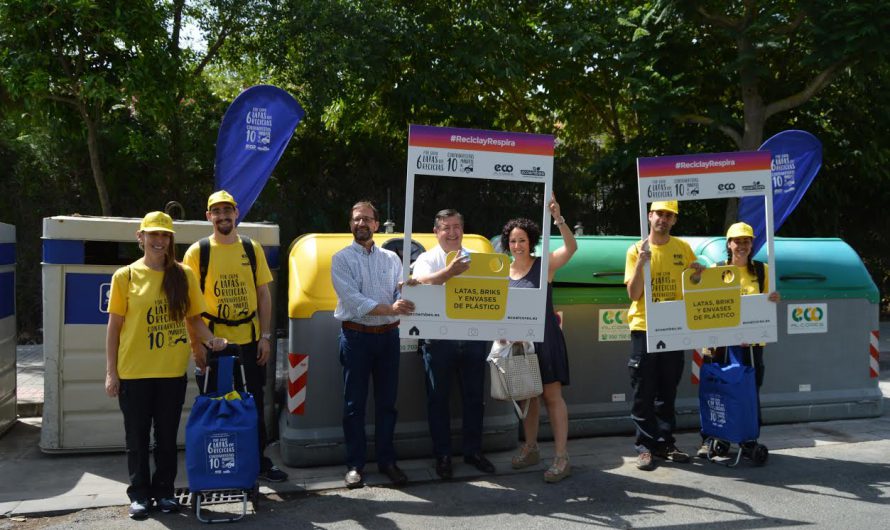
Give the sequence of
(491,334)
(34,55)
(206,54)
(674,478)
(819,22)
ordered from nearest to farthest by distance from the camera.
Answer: (491,334) → (674,478) → (34,55) → (819,22) → (206,54)

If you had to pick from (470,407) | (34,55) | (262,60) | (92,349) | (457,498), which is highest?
(262,60)

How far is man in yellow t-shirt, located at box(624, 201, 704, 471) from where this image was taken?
18.8ft

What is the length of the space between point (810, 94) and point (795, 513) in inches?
346

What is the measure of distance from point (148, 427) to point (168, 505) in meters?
0.49

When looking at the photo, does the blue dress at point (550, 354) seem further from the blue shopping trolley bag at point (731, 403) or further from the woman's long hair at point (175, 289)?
the woman's long hair at point (175, 289)

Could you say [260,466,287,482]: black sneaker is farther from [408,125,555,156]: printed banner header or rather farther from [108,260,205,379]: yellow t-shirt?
[408,125,555,156]: printed banner header

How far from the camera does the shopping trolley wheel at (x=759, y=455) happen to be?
590cm

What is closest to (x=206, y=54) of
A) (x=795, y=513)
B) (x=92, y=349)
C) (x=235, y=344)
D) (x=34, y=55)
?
(x=34, y=55)

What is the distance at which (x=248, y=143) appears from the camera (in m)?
6.77

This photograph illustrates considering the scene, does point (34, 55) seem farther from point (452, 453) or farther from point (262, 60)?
point (452, 453)

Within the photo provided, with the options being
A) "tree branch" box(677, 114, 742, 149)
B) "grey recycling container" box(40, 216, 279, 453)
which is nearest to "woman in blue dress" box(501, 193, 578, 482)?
"grey recycling container" box(40, 216, 279, 453)

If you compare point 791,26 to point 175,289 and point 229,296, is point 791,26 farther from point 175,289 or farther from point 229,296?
point 175,289

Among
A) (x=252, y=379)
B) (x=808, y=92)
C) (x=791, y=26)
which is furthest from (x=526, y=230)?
(x=808, y=92)

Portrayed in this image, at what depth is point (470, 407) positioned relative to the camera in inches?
227
